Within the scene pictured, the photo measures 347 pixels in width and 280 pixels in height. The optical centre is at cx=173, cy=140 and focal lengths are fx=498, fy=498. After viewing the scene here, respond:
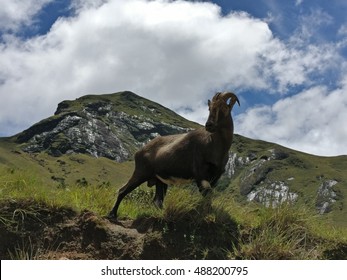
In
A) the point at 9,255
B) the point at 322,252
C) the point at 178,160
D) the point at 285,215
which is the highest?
the point at 178,160

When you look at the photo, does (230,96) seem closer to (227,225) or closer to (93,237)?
(227,225)

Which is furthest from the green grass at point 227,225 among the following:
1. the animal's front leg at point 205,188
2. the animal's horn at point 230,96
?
the animal's horn at point 230,96

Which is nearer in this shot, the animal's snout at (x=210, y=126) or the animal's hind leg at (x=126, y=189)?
the animal's snout at (x=210, y=126)

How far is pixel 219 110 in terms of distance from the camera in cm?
1012

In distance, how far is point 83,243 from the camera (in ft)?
30.1

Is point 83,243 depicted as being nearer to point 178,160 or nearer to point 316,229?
point 178,160

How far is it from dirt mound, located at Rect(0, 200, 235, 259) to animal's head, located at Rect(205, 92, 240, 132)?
77.9 inches

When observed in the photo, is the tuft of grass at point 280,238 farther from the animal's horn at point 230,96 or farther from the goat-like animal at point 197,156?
the animal's horn at point 230,96

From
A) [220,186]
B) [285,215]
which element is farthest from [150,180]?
[285,215]

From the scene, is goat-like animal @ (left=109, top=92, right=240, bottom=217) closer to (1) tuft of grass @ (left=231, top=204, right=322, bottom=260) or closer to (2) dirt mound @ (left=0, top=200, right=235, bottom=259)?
(2) dirt mound @ (left=0, top=200, right=235, bottom=259)

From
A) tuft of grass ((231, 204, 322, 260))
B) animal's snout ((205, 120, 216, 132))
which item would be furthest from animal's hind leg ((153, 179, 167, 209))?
tuft of grass ((231, 204, 322, 260))

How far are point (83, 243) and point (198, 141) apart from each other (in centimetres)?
310

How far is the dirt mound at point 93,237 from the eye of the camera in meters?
8.84

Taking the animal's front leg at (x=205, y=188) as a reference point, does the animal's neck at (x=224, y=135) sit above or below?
above
